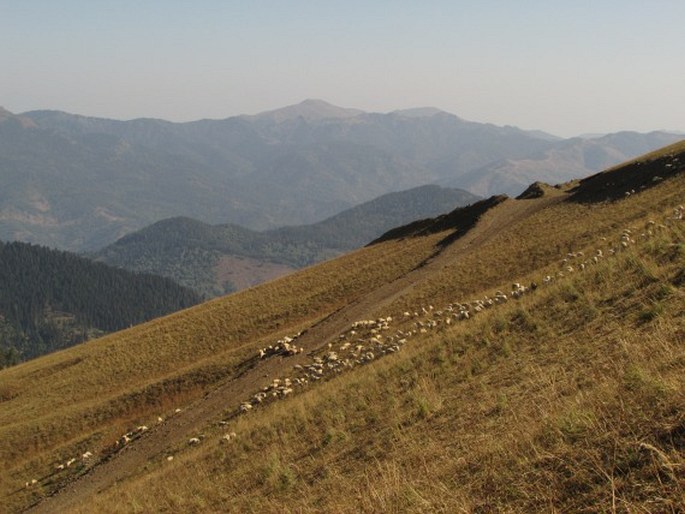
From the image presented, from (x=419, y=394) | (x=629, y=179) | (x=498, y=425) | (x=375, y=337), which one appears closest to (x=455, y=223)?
(x=629, y=179)

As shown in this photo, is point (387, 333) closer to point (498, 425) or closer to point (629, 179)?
point (498, 425)

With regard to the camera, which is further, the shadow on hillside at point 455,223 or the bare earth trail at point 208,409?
the shadow on hillside at point 455,223

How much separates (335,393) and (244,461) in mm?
4757

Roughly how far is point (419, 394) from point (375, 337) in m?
14.8

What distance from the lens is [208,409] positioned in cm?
3108

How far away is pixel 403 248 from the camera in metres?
60.6

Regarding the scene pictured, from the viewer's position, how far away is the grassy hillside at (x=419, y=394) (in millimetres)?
8039

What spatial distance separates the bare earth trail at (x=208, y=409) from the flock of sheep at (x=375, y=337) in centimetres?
112

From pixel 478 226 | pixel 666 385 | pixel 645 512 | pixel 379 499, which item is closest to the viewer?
pixel 645 512

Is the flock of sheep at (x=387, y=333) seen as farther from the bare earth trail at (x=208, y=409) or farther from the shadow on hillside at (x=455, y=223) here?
the shadow on hillside at (x=455, y=223)

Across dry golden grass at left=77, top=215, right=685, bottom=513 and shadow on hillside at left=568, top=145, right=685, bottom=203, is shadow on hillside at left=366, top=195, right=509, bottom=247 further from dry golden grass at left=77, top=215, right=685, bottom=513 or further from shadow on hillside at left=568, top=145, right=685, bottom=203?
dry golden grass at left=77, top=215, right=685, bottom=513

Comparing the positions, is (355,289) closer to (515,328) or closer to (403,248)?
(403,248)

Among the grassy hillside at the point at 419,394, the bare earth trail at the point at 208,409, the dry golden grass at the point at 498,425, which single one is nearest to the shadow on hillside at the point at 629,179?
the grassy hillside at the point at 419,394

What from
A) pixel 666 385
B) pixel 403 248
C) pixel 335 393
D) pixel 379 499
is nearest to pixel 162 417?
pixel 335 393
